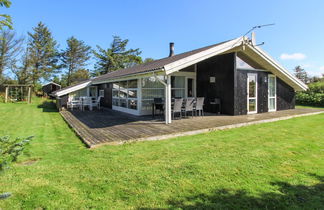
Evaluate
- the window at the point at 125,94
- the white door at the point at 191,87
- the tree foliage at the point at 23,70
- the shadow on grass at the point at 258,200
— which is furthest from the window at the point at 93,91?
the tree foliage at the point at 23,70

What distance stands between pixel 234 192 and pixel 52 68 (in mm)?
36530

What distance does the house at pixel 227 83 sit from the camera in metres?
9.34

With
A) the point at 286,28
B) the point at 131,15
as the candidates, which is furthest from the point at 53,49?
the point at 286,28

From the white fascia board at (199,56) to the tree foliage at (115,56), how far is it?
2569 cm

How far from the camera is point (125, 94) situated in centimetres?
1141

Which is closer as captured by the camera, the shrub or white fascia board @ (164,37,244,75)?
the shrub

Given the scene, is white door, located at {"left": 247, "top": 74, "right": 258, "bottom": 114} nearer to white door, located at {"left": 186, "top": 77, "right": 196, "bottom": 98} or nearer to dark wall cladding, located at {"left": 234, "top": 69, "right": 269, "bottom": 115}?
dark wall cladding, located at {"left": 234, "top": 69, "right": 269, "bottom": 115}

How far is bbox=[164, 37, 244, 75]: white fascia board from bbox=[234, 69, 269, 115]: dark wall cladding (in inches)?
62.4

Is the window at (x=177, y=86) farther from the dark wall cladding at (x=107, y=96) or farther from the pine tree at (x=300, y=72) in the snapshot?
the pine tree at (x=300, y=72)

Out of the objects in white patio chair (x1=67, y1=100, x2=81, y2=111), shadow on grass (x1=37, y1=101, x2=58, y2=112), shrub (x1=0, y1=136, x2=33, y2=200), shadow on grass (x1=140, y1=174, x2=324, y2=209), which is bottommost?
shadow on grass (x1=140, y1=174, x2=324, y2=209)

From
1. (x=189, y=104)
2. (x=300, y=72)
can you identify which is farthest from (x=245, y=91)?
(x=300, y=72)

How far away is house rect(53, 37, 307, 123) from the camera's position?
934cm

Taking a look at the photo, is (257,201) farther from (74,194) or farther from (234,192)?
(74,194)

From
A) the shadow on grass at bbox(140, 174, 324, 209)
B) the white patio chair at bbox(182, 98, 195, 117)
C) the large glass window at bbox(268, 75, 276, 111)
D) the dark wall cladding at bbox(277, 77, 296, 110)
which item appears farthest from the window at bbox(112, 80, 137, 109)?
the dark wall cladding at bbox(277, 77, 296, 110)
